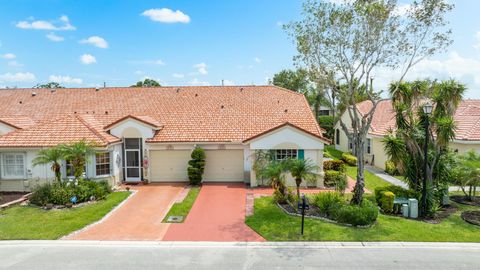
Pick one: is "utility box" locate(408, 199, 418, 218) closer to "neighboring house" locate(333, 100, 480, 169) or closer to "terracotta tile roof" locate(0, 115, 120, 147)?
"neighboring house" locate(333, 100, 480, 169)

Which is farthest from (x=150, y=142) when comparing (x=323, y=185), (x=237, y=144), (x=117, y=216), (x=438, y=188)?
(x=438, y=188)

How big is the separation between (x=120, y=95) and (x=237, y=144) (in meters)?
12.2

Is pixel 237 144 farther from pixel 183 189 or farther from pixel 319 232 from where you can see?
pixel 319 232

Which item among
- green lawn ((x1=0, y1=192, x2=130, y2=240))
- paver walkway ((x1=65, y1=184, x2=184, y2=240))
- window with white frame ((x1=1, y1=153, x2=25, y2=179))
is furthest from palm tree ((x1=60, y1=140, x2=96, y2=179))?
window with white frame ((x1=1, y1=153, x2=25, y2=179))

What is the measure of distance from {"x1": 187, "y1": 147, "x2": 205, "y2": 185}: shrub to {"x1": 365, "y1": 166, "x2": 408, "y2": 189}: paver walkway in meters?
12.8

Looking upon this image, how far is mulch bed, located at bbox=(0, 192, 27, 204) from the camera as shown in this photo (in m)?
18.5

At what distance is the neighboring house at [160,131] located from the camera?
811 inches

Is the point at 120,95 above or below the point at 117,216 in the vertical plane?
above

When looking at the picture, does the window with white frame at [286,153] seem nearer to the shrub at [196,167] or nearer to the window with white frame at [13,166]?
→ the shrub at [196,167]

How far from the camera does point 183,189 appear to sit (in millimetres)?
21281

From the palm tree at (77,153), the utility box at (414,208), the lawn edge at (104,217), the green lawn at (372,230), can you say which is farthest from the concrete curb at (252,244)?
the palm tree at (77,153)

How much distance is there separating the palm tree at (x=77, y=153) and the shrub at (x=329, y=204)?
12.6 metres

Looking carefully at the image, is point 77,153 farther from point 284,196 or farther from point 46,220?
point 284,196

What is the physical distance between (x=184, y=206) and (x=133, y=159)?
26.1 feet
